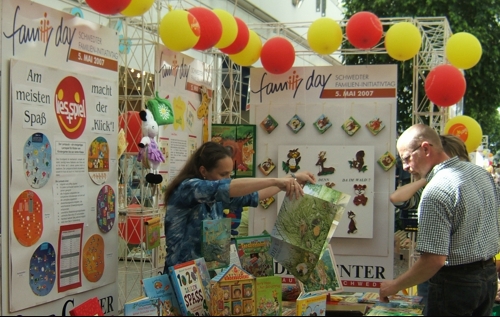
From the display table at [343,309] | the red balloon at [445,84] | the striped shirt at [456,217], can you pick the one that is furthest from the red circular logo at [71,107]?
the red balloon at [445,84]

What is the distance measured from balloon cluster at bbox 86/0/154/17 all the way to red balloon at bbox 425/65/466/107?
2904mm

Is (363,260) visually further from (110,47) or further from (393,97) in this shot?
(110,47)

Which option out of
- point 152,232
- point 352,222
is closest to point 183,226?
point 152,232

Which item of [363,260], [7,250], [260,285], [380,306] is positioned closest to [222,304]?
[260,285]

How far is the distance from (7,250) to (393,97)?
322cm

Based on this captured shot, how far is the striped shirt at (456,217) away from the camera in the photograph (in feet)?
8.38

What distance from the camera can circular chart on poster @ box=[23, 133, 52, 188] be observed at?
115 inches

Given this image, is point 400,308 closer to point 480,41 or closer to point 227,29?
point 227,29

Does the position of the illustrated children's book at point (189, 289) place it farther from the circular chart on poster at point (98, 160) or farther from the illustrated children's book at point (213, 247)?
the circular chart on poster at point (98, 160)

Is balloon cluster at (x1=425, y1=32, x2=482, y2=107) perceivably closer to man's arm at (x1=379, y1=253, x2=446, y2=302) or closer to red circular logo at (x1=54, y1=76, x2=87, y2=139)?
man's arm at (x1=379, y1=253, x2=446, y2=302)

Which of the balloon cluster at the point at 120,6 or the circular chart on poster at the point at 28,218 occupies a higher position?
the balloon cluster at the point at 120,6

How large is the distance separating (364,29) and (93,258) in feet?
9.50

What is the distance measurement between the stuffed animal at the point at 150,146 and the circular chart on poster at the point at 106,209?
0.61m

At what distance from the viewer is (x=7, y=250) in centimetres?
285
